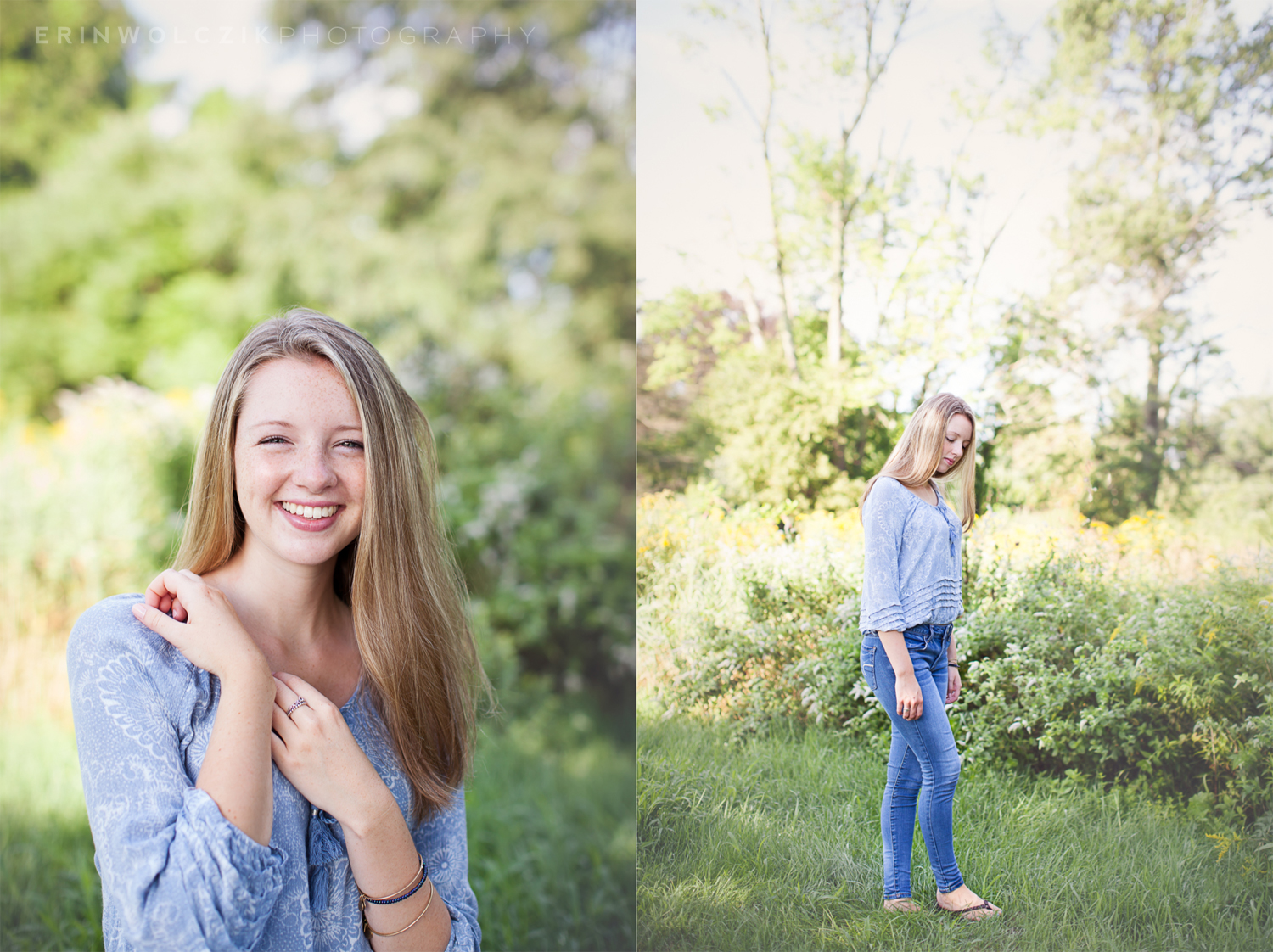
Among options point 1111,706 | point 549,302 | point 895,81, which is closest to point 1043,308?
point 895,81

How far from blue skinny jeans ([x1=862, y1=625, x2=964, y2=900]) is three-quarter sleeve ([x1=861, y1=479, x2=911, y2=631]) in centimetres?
4

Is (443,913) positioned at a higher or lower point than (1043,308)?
lower

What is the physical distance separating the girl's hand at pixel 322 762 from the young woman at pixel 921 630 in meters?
1.19

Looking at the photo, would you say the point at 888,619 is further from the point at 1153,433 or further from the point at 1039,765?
the point at 1153,433

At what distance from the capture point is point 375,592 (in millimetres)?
1846

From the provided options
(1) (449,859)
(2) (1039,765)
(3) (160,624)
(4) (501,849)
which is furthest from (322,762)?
(4) (501,849)

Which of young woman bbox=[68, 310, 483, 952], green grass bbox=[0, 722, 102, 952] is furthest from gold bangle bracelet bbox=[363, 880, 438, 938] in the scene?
green grass bbox=[0, 722, 102, 952]

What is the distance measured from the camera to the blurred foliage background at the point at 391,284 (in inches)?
202

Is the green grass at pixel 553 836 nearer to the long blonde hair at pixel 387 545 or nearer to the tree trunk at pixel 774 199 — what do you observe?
the long blonde hair at pixel 387 545

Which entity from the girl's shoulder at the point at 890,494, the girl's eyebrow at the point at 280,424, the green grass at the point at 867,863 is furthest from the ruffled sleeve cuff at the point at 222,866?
the girl's shoulder at the point at 890,494

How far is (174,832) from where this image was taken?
146 centimetres

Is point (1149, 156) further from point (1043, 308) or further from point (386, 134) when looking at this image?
point (386, 134)

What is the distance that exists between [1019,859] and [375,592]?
5.21 ft

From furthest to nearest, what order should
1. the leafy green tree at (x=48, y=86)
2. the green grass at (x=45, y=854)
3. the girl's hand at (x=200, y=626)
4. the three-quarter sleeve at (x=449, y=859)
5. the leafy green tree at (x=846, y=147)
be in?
the leafy green tree at (x=48, y=86) → the green grass at (x=45, y=854) → the leafy green tree at (x=846, y=147) → the three-quarter sleeve at (x=449, y=859) → the girl's hand at (x=200, y=626)
